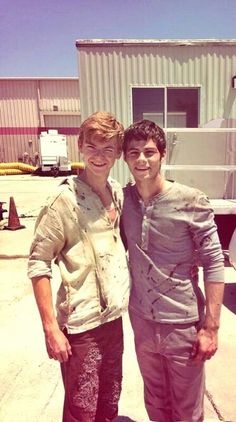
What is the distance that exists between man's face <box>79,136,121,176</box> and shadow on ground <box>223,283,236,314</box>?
3.39 metres

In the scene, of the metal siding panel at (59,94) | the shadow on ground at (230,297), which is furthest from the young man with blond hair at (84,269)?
the metal siding panel at (59,94)

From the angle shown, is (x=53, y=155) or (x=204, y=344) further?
(x=53, y=155)

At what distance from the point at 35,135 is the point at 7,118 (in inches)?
123

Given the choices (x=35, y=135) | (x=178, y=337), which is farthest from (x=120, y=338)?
(x=35, y=135)

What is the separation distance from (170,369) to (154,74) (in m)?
7.63

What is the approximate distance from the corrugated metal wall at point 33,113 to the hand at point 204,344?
30591 millimetres

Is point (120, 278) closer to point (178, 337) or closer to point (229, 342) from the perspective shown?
point (178, 337)

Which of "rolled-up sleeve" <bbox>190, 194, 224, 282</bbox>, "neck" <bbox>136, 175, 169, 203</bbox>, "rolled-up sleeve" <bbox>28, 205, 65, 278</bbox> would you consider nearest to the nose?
"neck" <bbox>136, 175, 169, 203</bbox>

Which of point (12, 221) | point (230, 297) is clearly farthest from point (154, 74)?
point (230, 297)

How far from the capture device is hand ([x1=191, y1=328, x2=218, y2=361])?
181cm

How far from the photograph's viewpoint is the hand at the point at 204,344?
1811 mm

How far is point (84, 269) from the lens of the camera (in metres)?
1.74

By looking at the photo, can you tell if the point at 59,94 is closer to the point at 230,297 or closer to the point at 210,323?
the point at 230,297

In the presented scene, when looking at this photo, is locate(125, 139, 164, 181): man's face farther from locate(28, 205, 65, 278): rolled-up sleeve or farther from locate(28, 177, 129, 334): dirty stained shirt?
locate(28, 205, 65, 278): rolled-up sleeve
